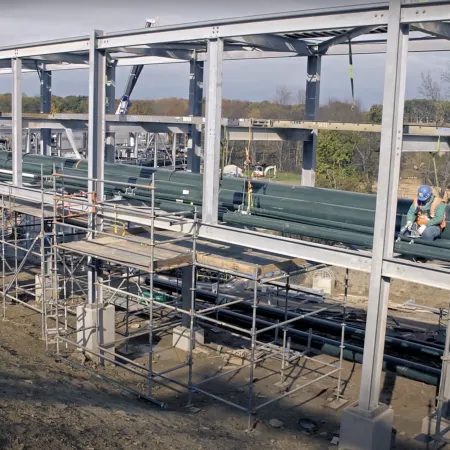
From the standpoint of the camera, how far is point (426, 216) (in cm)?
853

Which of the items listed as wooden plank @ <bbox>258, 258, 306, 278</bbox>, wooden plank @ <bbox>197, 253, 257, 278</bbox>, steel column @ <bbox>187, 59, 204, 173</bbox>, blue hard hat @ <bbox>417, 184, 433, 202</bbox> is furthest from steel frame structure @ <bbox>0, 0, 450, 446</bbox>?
steel column @ <bbox>187, 59, 204, 173</bbox>

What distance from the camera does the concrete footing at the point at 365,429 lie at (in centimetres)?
824

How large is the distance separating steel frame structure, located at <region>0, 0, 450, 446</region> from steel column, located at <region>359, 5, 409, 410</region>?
11 millimetres

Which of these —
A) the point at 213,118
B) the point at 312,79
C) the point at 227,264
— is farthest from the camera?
the point at 312,79

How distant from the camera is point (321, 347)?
1302 centimetres

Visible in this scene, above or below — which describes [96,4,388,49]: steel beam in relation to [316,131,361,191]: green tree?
above

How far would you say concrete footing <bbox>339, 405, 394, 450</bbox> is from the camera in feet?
27.0

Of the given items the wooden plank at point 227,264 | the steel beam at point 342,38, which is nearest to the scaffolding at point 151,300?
the wooden plank at point 227,264

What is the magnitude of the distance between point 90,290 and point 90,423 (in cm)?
437

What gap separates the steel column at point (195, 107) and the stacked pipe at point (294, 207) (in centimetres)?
183

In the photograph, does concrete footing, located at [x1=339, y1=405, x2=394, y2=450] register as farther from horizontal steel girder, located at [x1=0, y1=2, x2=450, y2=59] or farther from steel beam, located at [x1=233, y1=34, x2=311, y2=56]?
steel beam, located at [x1=233, y1=34, x2=311, y2=56]

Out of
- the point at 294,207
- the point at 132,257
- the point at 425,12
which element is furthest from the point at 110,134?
the point at 425,12

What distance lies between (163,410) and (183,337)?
349 cm

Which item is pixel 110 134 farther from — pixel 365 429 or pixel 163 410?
pixel 365 429
